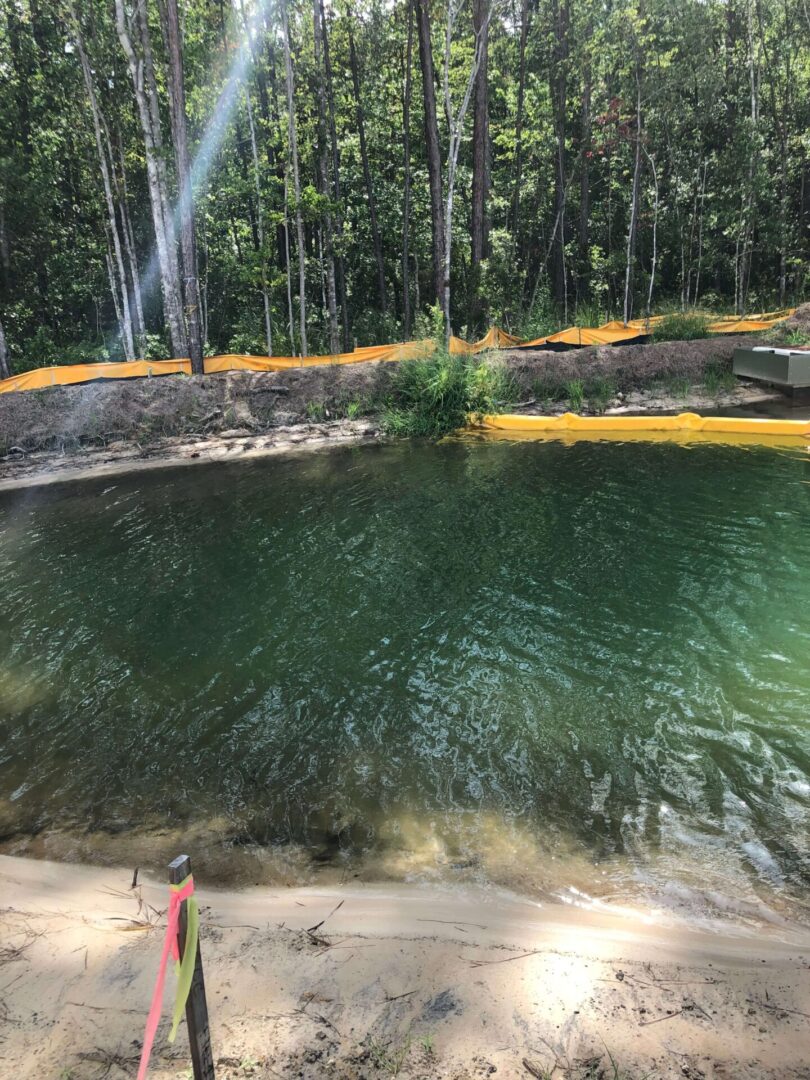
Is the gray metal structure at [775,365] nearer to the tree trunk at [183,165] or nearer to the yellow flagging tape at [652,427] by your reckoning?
the yellow flagging tape at [652,427]

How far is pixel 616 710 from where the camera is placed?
484 cm

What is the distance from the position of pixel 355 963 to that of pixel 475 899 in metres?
0.72

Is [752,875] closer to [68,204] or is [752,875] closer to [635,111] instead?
[635,111]

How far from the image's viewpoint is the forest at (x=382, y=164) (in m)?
19.7

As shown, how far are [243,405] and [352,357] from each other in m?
3.50

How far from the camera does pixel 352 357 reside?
733 inches

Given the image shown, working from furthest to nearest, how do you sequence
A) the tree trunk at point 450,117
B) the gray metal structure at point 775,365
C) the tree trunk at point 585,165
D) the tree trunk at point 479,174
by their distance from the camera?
the tree trunk at point 585,165 < the tree trunk at point 479,174 < the tree trunk at point 450,117 < the gray metal structure at point 775,365

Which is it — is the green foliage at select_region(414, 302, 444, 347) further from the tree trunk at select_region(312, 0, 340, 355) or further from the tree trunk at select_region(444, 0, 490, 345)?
the tree trunk at select_region(312, 0, 340, 355)

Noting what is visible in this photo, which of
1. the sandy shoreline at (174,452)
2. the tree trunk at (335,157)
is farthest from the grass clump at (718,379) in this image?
the tree trunk at (335,157)

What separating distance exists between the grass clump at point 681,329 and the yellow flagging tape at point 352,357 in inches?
11.3

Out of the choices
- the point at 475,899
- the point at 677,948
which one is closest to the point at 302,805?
the point at 475,899

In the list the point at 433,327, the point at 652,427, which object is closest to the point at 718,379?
the point at 652,427

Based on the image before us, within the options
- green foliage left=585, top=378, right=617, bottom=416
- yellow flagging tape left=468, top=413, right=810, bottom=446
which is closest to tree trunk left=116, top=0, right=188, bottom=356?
yellow flagging tape left=468, top=413, right=810, bottom=446

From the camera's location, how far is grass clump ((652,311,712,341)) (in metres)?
19.0
